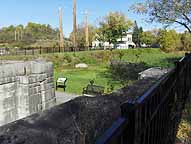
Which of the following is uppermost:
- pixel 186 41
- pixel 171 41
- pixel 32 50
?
pixel 171 41

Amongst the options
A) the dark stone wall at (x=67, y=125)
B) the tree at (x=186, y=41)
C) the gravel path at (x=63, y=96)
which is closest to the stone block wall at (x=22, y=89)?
the gravel path at (x=63, y=96)

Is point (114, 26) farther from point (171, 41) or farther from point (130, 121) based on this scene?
point (130, 121)

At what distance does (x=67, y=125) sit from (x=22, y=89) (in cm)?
504

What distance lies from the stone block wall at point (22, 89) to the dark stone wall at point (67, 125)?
158 inches

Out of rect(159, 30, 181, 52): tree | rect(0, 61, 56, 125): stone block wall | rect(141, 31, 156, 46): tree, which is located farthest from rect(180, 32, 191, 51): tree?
rect(141, 31, 156, 46): tree

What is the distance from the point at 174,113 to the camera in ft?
11.6

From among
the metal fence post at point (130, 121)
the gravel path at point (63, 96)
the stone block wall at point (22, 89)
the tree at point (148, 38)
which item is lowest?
the gravel path at point (63, 96)

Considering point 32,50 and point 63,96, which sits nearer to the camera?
point 63,96

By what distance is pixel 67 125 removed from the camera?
2.65 meters

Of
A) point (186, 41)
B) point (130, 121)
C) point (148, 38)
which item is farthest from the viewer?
point (148, 38)

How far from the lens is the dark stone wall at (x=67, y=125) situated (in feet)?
7.45

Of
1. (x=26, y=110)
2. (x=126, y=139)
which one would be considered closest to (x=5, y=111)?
(x=26, y=110)

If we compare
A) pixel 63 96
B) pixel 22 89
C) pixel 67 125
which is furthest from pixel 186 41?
pixel 67 125

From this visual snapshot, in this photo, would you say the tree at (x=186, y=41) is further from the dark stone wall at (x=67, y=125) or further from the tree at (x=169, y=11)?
the dark stone wall at (x=67, y=125)
